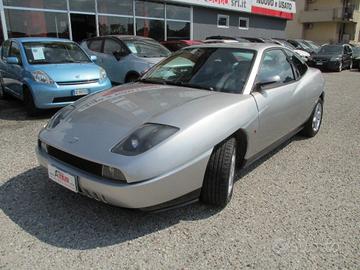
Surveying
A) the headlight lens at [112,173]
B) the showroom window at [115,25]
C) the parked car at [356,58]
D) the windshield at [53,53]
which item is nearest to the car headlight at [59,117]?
the headlight lens at [112,173]

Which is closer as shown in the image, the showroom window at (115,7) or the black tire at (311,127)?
the black tire at (311,127)

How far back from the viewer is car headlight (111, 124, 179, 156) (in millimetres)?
2703

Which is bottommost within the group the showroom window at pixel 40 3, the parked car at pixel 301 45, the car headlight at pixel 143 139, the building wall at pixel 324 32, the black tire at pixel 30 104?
the building wall at pixel 324 32

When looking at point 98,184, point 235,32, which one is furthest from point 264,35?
point 98,184

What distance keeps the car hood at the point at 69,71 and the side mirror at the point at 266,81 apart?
3824mm

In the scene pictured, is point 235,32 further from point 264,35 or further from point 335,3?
point 335,3

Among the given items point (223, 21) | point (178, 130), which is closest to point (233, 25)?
point (223, 21)

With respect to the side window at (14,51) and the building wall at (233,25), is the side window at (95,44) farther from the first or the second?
the building wall at (233,25)

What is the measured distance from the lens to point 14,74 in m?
6.99

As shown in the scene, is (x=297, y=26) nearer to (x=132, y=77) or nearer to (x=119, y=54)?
(x=119, y=54)

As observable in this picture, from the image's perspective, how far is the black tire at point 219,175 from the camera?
9.86 feet

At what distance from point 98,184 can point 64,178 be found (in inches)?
15.9

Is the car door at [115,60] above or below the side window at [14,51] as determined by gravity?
below

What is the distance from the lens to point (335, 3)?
129 ft
